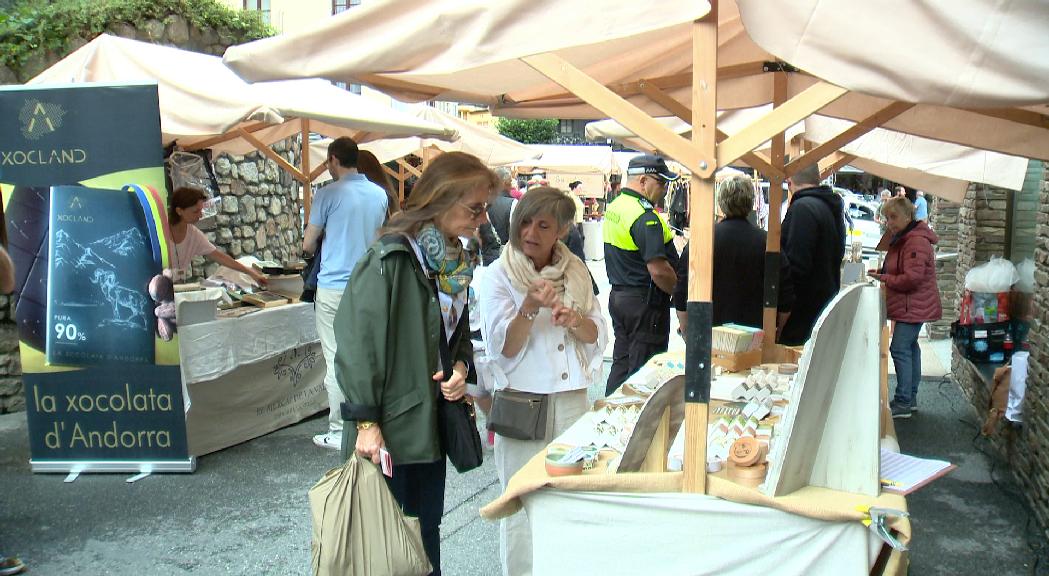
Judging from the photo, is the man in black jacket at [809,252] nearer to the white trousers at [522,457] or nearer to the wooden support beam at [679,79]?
the wooden support beam at [679,79]

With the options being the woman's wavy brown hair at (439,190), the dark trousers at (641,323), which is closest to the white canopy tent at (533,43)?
the woman's wavy brown hair at (439,190)

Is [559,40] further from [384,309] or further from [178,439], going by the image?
[178,439]

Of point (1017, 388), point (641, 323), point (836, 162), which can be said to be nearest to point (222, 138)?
point (641, 323)

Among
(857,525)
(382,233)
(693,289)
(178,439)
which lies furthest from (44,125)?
(857,525)

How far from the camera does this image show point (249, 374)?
20.1ft

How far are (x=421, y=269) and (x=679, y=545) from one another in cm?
114

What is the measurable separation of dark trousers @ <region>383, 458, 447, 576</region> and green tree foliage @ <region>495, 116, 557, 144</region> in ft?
120

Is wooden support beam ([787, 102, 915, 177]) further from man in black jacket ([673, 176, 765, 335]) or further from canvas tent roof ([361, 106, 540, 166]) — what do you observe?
canvas tent roof ([361, 106, 540, 166])

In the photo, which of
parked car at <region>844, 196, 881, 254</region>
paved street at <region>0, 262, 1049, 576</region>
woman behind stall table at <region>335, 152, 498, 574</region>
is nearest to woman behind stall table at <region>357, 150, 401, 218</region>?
paved street at <region>0, 262, 1049, 576</region>

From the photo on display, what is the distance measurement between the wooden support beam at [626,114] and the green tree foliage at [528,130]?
121 feet

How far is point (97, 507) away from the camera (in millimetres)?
4871

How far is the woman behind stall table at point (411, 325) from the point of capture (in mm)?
2736

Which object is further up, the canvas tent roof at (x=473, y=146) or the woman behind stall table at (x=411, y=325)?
the canvas tent roof at (x=473, y=146)

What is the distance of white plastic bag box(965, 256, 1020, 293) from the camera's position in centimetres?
667
